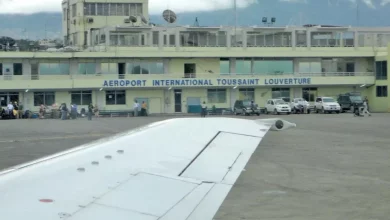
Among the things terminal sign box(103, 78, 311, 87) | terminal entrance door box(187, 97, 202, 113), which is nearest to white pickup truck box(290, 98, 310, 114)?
terminal sign box(103, 78, 311, 87)

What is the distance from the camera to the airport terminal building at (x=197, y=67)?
5719 cm

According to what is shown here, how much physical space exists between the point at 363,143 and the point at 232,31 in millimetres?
42211

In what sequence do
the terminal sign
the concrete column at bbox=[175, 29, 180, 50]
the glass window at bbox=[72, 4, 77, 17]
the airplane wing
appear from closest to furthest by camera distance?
the airplane wing, the terminal sign, the concrete column at bbox=[175, 29, 180, 50], the glass window at bbox=[72, 4, 77, 17]

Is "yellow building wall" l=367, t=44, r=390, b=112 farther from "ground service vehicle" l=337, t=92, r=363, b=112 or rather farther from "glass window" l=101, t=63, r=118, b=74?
"glass window" l=101, t=63, r=118, b=74

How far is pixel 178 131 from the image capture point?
6.45m

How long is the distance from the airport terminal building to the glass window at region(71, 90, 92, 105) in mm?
85

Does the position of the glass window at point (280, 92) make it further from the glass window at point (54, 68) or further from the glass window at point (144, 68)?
the glass window at point (54, 68)

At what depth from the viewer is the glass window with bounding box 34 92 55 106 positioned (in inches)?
2239

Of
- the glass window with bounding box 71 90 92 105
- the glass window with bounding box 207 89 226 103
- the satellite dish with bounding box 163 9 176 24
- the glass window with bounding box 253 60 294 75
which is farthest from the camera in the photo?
the satellite dish with bounding box 163 9 176 24

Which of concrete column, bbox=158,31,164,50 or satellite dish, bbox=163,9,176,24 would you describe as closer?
concrete column, bbox=158,31,164,50

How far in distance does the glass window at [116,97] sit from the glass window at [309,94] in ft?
54.9

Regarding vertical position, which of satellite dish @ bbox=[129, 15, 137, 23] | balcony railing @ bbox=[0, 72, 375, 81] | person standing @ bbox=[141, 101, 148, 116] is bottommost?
person standing @ bbox=[141, 101, 148, 116]

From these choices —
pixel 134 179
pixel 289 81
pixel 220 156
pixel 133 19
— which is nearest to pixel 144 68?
pixel 133 19

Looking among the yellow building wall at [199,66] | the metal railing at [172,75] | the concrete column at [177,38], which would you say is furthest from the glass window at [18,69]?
the concrete column at [177,38]
